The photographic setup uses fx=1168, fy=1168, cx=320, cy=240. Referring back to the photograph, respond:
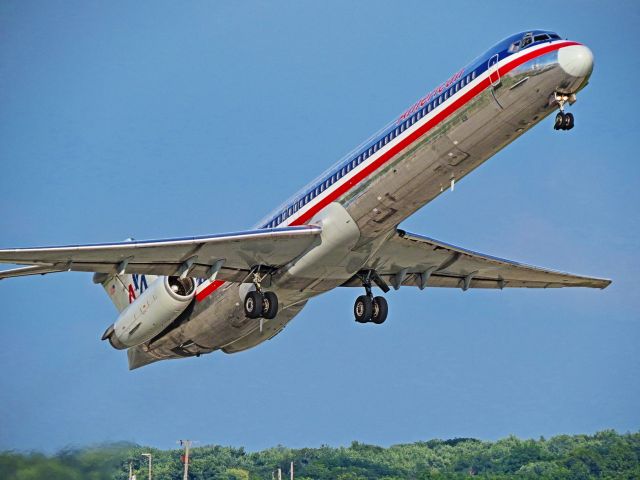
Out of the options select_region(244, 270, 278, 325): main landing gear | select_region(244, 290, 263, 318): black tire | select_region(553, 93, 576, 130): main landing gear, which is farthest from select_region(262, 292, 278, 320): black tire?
select_region(553, 93, 576, 130): main landing gear

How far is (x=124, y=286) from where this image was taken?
47.9 metres

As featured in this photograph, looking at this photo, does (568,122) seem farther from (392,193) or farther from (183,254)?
(183,254)

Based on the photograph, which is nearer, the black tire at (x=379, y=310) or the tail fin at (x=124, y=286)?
the black tire at (x=379, y=310)

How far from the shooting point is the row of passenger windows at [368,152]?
35.3 meters

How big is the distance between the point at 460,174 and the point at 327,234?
489cm

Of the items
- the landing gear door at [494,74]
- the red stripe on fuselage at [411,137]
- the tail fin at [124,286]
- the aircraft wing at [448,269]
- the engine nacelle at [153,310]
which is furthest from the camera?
the tail fin at [124,286]

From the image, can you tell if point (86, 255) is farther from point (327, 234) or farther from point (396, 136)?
point (396, 136)

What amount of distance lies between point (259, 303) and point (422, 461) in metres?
26.7

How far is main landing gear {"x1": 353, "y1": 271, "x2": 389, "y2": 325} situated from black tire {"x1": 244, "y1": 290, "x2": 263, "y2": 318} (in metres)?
4.20

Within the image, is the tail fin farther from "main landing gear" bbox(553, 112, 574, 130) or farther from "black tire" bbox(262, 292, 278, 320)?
"main landing gear" bbox(553, 112, 574, 130)

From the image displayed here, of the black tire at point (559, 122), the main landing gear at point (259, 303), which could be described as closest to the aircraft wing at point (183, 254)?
the main landing gear at point (259, 303)

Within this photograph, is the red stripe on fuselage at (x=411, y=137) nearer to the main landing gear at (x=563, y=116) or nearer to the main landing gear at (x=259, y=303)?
the main landing gear at (x=563, y=116)

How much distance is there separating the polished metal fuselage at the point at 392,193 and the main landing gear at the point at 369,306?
69.6 inches

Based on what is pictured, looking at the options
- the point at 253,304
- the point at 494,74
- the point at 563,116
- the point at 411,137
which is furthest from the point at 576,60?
the point at 253,304
